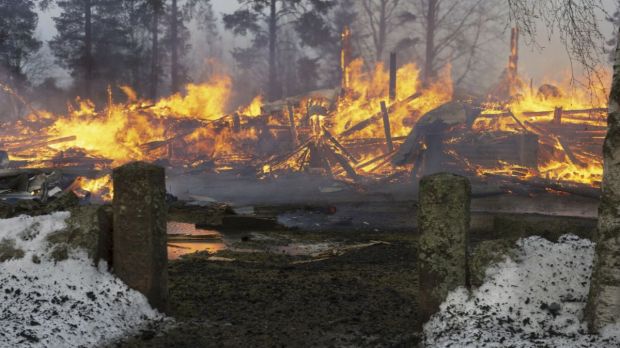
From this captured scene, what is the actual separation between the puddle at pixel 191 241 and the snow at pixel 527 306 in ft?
17.5

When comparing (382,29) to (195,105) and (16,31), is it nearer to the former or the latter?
(195,105)

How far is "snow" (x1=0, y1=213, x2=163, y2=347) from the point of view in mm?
4730

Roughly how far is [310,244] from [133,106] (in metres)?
23.5

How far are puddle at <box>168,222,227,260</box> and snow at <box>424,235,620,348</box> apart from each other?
5.34 metres

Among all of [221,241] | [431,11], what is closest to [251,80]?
[431,11]

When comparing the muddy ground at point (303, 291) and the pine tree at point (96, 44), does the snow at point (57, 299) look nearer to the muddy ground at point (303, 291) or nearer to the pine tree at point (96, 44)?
the muddy ground at point (303, 291)

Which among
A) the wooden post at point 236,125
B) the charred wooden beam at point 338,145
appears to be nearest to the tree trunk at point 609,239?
the charred wooden beam at point 338,145

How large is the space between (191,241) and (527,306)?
7.20m

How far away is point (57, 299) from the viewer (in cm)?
Result: 517

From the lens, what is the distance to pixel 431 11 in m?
42.1

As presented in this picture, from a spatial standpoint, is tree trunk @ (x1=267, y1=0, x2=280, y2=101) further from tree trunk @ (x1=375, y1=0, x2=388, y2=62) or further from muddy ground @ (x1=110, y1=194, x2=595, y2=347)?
muddy ground @ (x1=110, y1=194, x2=595, y2=347)

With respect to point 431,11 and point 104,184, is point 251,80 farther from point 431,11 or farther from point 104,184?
point 104,184

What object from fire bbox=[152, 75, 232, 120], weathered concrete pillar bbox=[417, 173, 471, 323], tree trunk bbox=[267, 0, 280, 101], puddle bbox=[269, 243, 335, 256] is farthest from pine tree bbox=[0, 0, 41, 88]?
weathered concrete pillar bbox=[417, 173, 471, 323]

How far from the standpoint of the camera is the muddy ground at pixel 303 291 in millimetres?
5309
